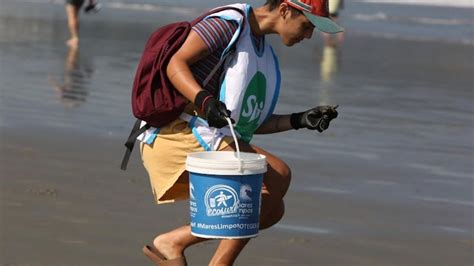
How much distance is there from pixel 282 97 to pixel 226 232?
851 cm

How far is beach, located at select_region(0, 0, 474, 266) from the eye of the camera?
6.17 meters

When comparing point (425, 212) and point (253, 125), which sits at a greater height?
point (253, 125)

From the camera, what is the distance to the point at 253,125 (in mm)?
4656

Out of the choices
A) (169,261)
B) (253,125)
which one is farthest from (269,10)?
(169,261)

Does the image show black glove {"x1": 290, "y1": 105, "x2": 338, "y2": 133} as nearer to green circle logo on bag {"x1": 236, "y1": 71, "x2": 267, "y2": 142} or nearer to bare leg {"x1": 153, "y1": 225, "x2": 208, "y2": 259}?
green circle logo on bag {"x1": 236, "y1": 71, "x2": 267, "y2": 142}

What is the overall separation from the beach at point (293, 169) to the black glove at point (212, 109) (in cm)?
165

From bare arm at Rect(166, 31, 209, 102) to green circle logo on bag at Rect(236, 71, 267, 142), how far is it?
0.24 meters

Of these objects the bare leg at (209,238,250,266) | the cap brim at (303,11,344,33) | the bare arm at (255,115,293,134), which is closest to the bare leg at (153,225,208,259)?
the bare leg at (209,238,250,266)

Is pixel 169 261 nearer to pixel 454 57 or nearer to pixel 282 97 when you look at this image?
pixel 282 97

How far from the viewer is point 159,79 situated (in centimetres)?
448

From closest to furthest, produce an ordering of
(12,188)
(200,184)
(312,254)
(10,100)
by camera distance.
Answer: (200,184) → (312,254) → (12,188) → (10,100)

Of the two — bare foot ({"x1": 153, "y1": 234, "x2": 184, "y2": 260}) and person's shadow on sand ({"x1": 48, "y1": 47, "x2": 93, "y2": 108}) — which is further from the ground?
bare foot ({"x1": 153, "y1": 234, "x2": 184, "y2": 260})

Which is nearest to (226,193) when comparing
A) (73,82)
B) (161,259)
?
(161,259)

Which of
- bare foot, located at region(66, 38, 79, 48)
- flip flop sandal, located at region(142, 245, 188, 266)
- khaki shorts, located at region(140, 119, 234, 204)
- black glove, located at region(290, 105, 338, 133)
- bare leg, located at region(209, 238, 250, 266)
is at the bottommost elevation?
bare foot, located at region(66, 38, 79, 48)
